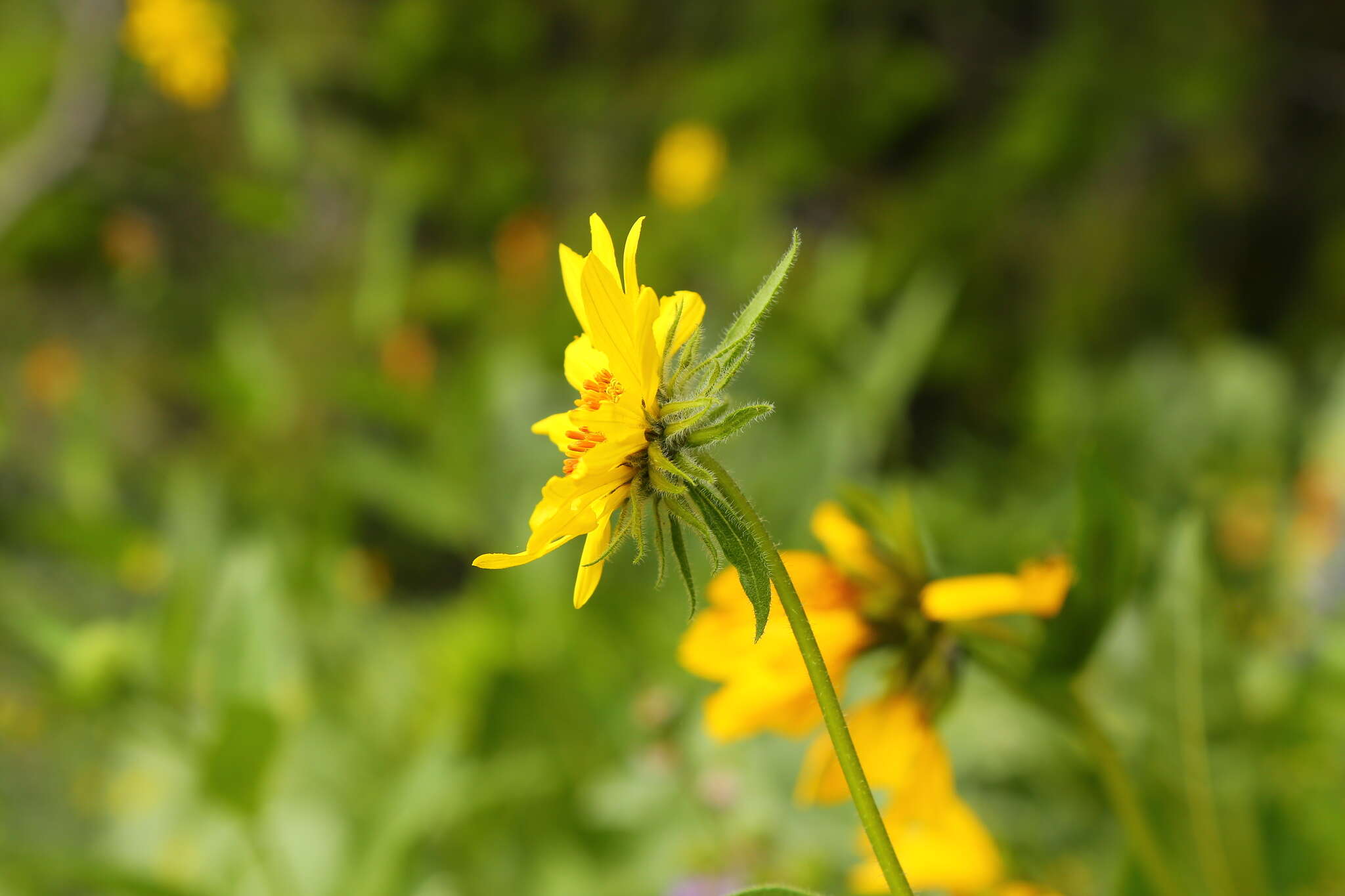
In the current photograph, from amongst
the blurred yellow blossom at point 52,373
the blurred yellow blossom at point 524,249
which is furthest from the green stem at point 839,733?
the blurred yellow blossom at point 52,373

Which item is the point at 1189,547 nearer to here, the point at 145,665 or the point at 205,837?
the point at 145,665

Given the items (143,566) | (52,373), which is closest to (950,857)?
(143,566)

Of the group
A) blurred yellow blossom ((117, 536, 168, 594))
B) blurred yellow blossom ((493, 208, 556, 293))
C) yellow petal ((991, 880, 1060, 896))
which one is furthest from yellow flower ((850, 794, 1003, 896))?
blurred yellow blossom ((493, 208, 556, 293))

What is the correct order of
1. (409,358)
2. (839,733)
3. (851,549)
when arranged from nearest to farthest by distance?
(839,733), (851,549), (409,358)

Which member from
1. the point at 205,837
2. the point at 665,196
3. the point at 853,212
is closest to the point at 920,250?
the point at 853,212

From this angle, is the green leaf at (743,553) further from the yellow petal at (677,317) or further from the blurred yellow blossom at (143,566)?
the blurred yellow blossom at (143,566)

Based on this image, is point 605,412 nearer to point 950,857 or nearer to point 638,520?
point 638,520
